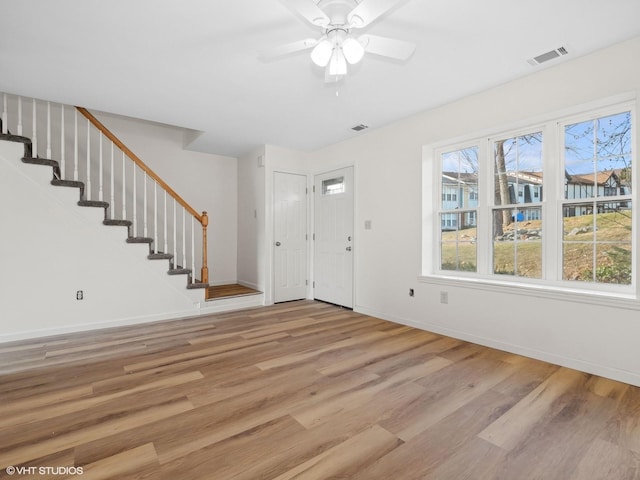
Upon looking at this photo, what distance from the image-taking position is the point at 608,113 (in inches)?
101

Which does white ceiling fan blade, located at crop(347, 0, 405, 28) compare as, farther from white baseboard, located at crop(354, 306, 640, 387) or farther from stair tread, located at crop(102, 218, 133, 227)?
stair tread, located at crop(102, 218, 133, 227)

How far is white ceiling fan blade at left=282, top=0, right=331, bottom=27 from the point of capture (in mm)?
1621

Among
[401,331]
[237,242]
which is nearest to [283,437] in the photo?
[401,331]

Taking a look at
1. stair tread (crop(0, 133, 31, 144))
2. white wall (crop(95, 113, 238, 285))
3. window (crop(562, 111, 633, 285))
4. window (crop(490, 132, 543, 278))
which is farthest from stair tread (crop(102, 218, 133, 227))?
window (crop(562, 111, 633, 285))

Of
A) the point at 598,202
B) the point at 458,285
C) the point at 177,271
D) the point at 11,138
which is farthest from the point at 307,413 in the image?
the point at 11,138

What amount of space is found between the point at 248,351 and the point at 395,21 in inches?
119

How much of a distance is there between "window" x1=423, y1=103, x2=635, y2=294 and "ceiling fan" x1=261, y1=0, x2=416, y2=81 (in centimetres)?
185

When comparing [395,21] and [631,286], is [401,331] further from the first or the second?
[395,21]

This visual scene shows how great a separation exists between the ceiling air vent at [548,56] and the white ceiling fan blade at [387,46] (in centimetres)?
139

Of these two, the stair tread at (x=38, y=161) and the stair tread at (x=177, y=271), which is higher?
the stair tread at (x=38, y=161)

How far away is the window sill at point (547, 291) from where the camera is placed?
2377mm

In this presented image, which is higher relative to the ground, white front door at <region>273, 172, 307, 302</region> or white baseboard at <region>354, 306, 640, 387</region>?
white front door at <region>273, 172, 307, 302</region>

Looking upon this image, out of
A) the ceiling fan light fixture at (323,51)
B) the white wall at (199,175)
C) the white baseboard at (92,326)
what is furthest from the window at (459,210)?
the white wall at (199,175)

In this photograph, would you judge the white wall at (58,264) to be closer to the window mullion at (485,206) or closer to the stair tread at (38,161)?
the stair tread at (38,161)
